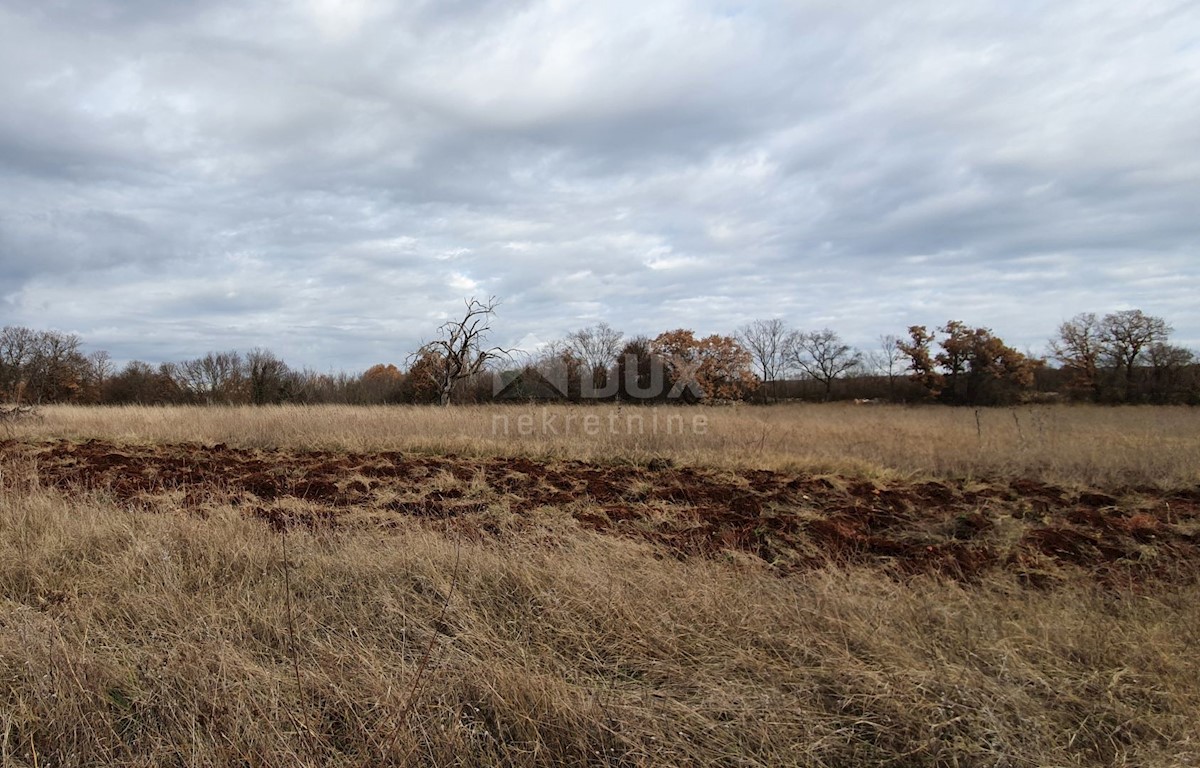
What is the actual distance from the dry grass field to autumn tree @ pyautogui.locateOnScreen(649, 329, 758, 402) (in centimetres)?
3215

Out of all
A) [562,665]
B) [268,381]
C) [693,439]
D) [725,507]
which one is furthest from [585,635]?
[268,381]

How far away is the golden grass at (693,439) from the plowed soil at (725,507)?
3.85 ft

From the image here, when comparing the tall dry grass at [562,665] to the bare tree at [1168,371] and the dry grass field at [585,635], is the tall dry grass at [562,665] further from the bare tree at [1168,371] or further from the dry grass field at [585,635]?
the bare tree at [1168,371]

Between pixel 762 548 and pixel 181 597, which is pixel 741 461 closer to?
pixel 762 548

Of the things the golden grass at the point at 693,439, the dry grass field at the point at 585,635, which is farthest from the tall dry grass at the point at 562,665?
the golden grass at the point at 693,439

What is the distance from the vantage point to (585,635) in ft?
9.80

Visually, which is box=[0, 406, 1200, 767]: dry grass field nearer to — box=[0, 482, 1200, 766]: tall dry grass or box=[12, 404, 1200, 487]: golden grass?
box=[0, 482, 1200, 766]: tall dry grass

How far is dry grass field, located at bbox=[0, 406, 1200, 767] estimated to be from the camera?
223 cm

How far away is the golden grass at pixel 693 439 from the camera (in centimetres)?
1077

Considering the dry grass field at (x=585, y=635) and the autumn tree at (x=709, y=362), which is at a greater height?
the autumn tree at (x=709, y=362)

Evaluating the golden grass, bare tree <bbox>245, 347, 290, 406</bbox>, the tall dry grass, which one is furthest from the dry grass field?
bare tree <bbox>245, 347, 290, 406</bbox>

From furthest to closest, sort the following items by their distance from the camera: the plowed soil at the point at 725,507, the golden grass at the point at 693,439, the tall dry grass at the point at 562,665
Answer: the golden grass at the point at 693,439 < the plowed soil at the point at 725,507 < the tall dry grass at the point at 562,665

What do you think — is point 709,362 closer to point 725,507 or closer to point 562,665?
point 725,507

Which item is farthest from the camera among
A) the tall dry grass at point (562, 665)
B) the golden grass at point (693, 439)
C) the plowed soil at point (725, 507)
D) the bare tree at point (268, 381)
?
the bare tree at point (268, 381)
